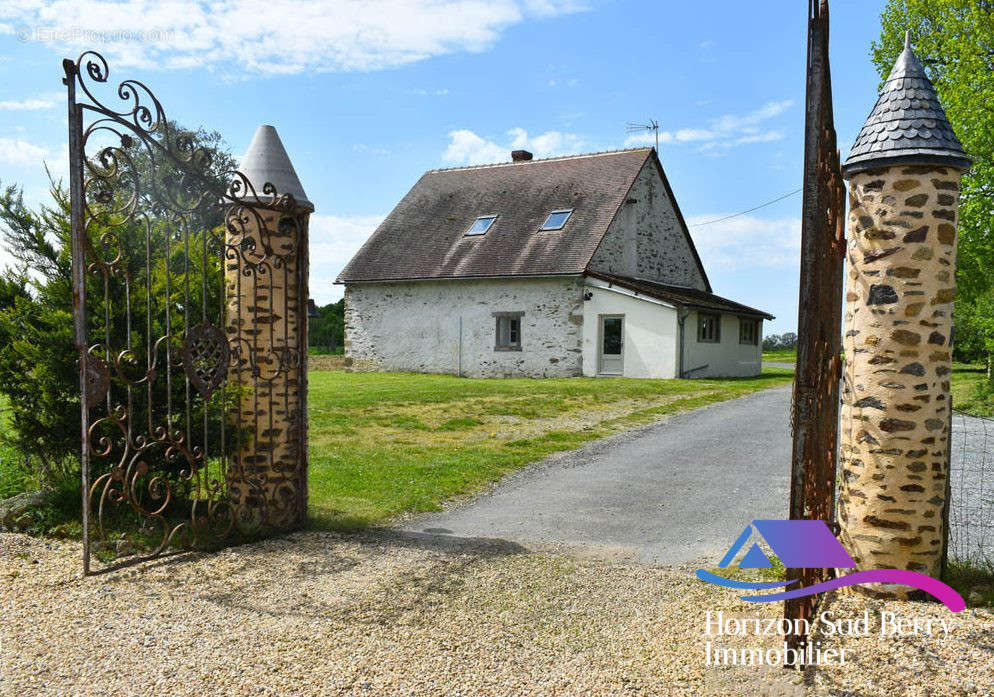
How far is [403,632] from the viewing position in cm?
427

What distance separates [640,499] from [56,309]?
217 inches

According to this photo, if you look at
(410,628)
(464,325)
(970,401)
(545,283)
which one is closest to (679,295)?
(545,283)

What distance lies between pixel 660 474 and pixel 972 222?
1325 cm

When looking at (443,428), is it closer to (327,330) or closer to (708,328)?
(708,328)

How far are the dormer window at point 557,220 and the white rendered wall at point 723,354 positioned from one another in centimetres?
514

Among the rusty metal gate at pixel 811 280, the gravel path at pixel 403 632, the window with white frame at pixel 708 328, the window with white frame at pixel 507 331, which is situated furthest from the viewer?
the window with white frame at pixel 507 331

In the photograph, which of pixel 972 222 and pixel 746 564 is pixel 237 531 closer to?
pixel 746 564

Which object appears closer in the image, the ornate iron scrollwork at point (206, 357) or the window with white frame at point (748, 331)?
the ornate iron scrollwork at point (206, 357)

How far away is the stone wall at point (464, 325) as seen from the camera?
912 inches

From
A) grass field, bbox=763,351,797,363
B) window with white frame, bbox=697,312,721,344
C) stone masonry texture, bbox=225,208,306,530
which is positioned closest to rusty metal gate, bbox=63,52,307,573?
stone masonry texture, bbox=225,208,306,530

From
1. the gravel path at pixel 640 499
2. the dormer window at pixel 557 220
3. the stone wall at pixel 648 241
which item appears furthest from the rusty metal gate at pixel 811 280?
the dormer window at pixel 557 220

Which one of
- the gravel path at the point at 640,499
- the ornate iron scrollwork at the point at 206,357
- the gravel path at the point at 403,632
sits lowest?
the gravel path at the point at 403,632

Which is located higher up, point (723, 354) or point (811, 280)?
point (811, 280)

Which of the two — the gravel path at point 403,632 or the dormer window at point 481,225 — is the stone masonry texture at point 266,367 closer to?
the gravel path at point 403,632
